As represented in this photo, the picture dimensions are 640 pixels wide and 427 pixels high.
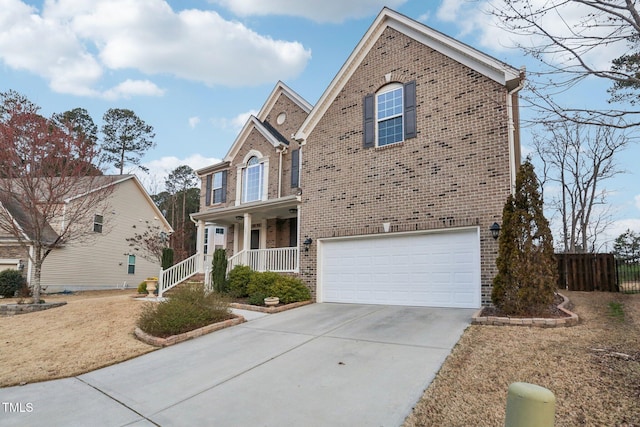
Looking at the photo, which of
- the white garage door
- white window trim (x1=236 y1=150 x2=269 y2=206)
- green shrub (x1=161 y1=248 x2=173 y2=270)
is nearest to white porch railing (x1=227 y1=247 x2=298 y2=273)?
the white garage door

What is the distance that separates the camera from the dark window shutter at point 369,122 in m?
11.6

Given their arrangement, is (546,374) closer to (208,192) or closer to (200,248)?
(200,248)

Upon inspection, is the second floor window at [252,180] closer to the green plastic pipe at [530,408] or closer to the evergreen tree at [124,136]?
the green plastic pipe at [530,408]

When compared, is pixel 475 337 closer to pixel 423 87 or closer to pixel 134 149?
pixel 423 87

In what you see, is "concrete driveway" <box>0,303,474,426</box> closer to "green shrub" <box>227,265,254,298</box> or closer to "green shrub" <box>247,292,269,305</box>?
"green shrub" <box>247,292,269,305</box>

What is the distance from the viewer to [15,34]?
1330cm

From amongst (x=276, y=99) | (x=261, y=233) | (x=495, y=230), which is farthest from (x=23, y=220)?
(x=495, y=230)

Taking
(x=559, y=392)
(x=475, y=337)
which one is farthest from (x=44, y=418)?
(x=475, y=337)

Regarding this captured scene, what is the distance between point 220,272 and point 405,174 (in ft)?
22.2

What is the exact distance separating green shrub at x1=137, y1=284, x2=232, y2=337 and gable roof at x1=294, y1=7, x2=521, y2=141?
267 inches

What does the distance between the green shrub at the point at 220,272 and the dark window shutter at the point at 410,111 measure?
23.4 feet

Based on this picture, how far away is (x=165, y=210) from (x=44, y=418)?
122 ft

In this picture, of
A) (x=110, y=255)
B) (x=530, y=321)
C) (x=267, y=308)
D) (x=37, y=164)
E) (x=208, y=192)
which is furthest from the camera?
(x=110, y=255)

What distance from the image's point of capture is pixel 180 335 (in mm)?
7312
